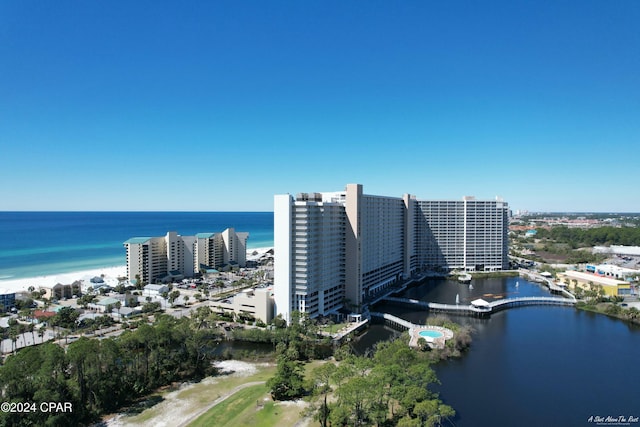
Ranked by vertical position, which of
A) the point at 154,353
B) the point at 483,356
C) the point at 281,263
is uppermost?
the point at 281,263

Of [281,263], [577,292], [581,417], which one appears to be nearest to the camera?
[581,417]

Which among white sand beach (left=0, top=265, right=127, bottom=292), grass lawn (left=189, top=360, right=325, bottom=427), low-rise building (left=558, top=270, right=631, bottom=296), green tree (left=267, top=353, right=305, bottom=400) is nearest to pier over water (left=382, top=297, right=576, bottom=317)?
low-rise building (left=558, top=270, right=631, bottom=296)

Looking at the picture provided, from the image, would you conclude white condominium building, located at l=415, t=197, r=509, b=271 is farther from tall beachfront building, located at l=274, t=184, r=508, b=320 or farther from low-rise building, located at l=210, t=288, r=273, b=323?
low-rise building, located at l=210, t=288, r=273, b=323

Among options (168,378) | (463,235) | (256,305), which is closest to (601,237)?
(463,235)

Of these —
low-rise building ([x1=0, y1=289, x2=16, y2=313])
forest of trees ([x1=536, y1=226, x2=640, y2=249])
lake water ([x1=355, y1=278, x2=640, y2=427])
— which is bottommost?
lake water ([x1=355, y1=278, x2=640, y2=427])

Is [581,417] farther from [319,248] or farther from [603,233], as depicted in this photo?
[603,233]

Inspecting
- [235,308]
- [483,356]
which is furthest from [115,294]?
[483,356]
